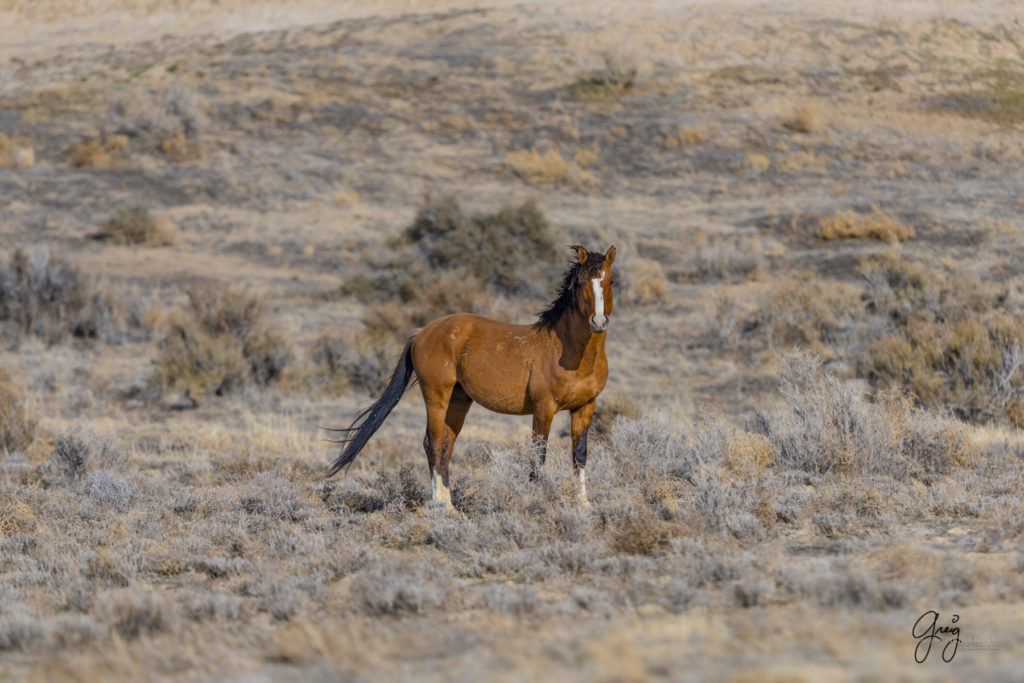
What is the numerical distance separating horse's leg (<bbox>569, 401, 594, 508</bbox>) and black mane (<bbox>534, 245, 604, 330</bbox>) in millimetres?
680

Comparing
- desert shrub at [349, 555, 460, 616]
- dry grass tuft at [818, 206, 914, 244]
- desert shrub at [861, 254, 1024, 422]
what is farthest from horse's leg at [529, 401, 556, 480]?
dry grass tuft at [818, 206, 914, 244]

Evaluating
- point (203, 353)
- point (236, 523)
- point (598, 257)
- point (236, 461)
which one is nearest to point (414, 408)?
point (203, 353)

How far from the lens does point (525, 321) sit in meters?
20.0

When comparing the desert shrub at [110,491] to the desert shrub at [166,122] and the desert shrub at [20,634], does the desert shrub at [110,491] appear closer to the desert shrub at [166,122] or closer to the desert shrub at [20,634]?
the desert shrub at [20,634]

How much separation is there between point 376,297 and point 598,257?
15.8 metres

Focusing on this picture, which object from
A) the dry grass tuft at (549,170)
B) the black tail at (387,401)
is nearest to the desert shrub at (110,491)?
the black tail at (387,401)

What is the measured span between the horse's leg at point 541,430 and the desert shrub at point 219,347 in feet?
27.7

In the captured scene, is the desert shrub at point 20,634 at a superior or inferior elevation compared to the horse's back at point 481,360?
inferior

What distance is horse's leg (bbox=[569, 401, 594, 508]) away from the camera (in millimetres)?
7235

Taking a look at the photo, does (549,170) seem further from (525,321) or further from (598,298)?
(598,298)

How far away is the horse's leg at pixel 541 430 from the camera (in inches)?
282

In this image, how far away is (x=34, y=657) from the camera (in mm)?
4570

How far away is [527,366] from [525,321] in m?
12.7

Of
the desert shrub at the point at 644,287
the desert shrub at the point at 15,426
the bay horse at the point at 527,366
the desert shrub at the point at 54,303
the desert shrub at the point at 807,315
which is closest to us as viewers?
the bay horse at the point at 527,366
